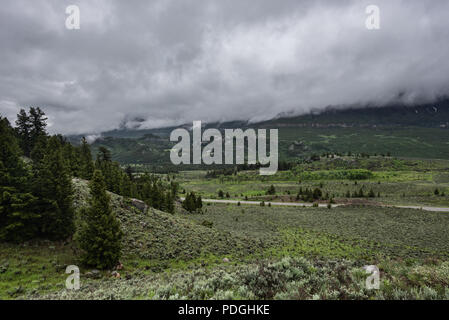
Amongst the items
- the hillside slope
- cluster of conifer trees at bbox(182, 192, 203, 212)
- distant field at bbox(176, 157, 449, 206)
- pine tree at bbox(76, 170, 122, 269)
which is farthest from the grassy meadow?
distant field at bbox(176, 157, 449, 206)

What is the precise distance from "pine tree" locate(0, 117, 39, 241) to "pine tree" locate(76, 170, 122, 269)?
19.3 ft

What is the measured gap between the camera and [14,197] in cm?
1677

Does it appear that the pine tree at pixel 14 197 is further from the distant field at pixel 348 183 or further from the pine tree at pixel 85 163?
the distant field at pixel 348 183

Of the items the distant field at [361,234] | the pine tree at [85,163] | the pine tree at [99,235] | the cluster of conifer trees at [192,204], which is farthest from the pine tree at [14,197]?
the cluster of conifer trees at [192,204]

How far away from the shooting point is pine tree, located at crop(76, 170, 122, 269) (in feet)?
51.9

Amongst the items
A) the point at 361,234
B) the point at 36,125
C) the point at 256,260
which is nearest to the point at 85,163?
the point at 36,125

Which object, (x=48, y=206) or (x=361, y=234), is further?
(x=361, y=234)

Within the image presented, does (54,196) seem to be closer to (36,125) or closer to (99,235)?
(99,235)

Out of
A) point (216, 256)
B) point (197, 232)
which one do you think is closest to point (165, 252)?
point (216, 256)

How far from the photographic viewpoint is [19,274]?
1430 cm

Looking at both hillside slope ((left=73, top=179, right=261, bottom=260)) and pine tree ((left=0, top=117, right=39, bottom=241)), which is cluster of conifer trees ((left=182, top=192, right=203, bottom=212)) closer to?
hillside slope ((left=73, top=179, right=261, bottom=260))

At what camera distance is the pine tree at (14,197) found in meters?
17.0

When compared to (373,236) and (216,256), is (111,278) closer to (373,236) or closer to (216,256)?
(216,256)

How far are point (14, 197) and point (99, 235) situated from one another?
808 centimetres
